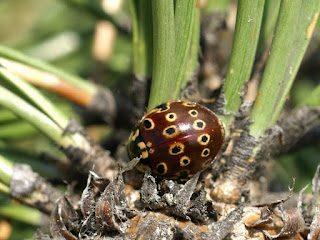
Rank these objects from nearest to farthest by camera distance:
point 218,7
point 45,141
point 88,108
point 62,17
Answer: point 88,108, point 218,7, point 45,141, point 62,17

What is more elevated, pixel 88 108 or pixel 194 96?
pixel 194 96

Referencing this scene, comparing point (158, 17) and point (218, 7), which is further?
point (218, 7)

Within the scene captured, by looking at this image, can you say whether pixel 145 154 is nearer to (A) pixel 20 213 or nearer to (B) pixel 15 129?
(A) pixel 20 213

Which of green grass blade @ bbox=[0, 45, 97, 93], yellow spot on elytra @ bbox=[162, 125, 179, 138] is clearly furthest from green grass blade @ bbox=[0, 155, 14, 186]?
yellow spot on elytra @ bbox=[162, 125, 179, 138]

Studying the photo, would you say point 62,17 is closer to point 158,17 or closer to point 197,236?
point 158,17

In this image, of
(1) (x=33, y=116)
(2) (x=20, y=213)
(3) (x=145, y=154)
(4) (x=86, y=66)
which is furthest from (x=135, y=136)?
(4) (x=86, y=66)

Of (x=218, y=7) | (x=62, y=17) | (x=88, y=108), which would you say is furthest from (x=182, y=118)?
→ (x=62, y=17)
